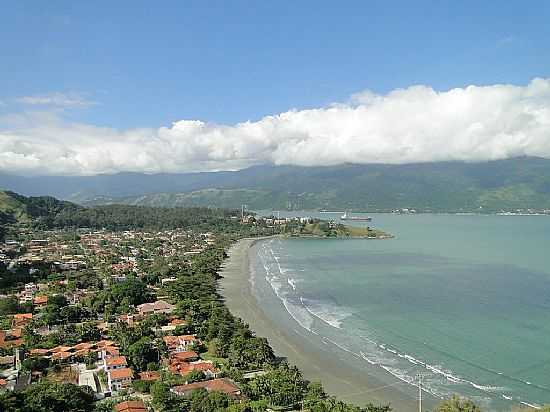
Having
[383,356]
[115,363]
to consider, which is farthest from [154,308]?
[383,356]

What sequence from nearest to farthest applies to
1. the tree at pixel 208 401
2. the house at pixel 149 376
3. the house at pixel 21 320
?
the tree at pixel 208 401
the house at pixel 149 376
the house at pixel 21 320

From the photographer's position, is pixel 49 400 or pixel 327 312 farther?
pixel 327 312

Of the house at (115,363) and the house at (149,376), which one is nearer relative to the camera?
the house at (149,376)

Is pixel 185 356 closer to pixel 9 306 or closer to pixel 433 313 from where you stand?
pixel 9 306

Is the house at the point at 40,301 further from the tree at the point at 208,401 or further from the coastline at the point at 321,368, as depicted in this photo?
the tree at the point at 208,401

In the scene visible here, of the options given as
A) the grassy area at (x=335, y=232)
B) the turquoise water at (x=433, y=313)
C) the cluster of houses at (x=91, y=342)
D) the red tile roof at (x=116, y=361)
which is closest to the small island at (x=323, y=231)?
the grassy area at (x=335, y=232)

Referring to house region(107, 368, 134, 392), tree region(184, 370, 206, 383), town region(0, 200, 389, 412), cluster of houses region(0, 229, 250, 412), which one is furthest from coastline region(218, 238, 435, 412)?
house region(107, 368, 134, 392)

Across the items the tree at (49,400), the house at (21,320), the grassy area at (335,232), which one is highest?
the tree at (49,400)

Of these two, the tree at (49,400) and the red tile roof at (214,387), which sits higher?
the tree at (49,400)
